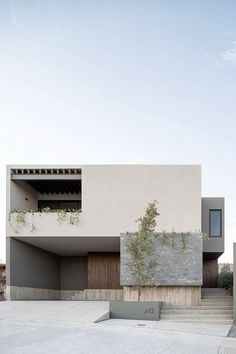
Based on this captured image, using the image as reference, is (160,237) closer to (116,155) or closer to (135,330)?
(116,155)

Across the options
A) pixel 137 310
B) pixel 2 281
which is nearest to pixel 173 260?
pixel 137 310

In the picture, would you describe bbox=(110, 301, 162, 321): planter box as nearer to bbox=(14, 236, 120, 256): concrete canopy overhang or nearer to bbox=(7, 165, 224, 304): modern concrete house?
bbox=(7, 165, 224, 304): modern concrete house

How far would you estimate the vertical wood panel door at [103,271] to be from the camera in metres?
29.1

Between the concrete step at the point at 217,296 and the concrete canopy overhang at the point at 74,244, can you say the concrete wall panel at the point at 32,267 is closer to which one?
the concrete canopy overhang at the point at 74,244

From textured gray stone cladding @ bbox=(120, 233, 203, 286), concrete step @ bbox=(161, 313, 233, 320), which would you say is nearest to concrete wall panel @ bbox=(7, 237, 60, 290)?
textured gray stone cladding @ bbox=(120, 233, 203, 286)

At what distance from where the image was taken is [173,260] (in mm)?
21531

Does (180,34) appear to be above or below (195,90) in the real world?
above

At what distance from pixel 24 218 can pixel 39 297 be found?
6.30 m

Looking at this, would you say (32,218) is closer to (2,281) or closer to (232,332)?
(2,281)

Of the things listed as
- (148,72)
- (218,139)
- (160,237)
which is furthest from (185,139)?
(160,237)

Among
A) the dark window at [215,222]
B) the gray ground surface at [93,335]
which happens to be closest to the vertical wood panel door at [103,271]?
the dark window at [215,222]

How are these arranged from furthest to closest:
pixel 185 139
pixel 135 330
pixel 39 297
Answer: pixel 39 297 → pixel 185 139 → pixel 135 330

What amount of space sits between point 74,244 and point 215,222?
7.76 m

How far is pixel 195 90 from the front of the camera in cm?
2059
